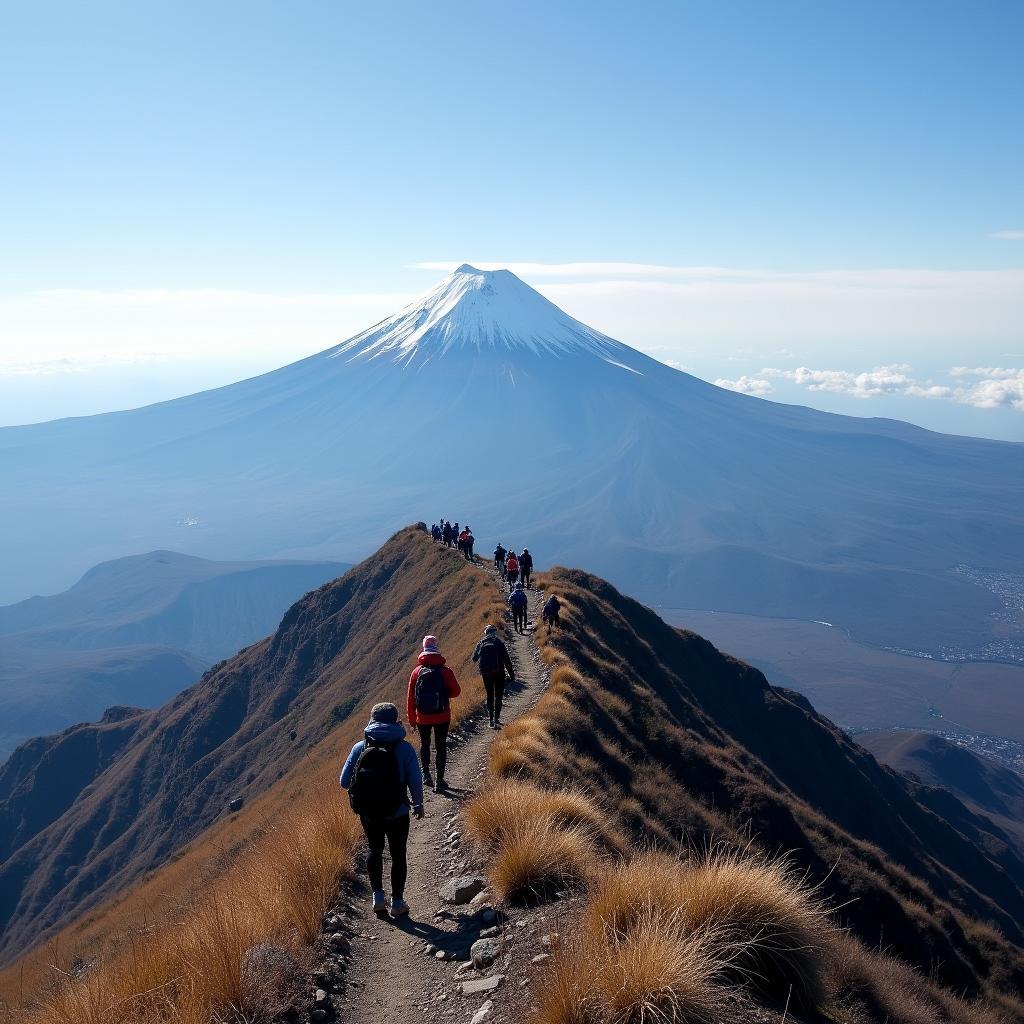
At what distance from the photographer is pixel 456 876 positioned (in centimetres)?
702

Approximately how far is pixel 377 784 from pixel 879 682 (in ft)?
532

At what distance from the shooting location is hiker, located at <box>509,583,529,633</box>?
19719 millimetres

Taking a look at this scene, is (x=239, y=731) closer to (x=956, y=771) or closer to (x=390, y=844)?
(x=390, y=844)

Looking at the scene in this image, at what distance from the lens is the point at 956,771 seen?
8281cm

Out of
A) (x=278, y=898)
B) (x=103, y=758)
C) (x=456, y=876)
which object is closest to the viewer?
(x=278, y=898)

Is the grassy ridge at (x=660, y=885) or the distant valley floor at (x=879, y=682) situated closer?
the grassy ridge at (x=660, y=885)

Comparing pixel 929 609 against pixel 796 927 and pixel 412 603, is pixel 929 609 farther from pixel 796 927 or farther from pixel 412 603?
pixel 796 927

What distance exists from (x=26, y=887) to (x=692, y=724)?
4853cm

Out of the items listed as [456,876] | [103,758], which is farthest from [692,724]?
[103,758]

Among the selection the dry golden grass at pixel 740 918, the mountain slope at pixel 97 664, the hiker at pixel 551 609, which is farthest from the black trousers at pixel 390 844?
the mountain slope at pixel 97 664

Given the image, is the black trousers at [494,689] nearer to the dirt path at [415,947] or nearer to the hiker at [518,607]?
the dirt path at [415,947]

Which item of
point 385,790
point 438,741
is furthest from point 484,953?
Result: point 438,741

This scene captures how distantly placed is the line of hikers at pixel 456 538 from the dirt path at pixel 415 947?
23.3 meters

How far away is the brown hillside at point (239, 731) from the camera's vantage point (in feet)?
117
